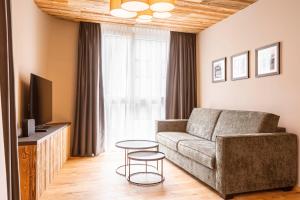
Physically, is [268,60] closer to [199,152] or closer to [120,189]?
[199,152]

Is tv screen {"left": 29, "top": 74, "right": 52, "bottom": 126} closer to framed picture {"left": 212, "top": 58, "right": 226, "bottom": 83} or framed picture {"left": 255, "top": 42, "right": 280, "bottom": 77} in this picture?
framed picture {"left": 212, "top": 58, "right": 226, "bottom": 83}

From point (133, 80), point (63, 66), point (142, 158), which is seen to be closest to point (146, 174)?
point (142, 158)

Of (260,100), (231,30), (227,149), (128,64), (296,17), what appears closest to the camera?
→ (227,149)

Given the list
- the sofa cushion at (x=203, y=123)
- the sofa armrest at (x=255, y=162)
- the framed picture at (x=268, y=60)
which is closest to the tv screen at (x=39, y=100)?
the sofa armrest at (x=255, y=162)

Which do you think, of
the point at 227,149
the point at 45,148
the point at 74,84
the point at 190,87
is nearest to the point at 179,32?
the point at 190,87

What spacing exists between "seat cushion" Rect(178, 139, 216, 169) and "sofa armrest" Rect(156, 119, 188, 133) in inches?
38.5

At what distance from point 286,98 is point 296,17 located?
3.08 ft

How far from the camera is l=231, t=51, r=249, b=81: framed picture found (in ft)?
11.9

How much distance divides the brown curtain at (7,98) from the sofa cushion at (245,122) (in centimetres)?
237

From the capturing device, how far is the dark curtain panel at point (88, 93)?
436 centimetres

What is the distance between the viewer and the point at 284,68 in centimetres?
298

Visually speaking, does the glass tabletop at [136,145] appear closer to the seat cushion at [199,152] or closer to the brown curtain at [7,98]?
the seat cushion at [199,152]

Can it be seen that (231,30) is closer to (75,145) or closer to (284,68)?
(284,68)

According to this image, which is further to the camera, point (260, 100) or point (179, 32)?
point (179, 32)
